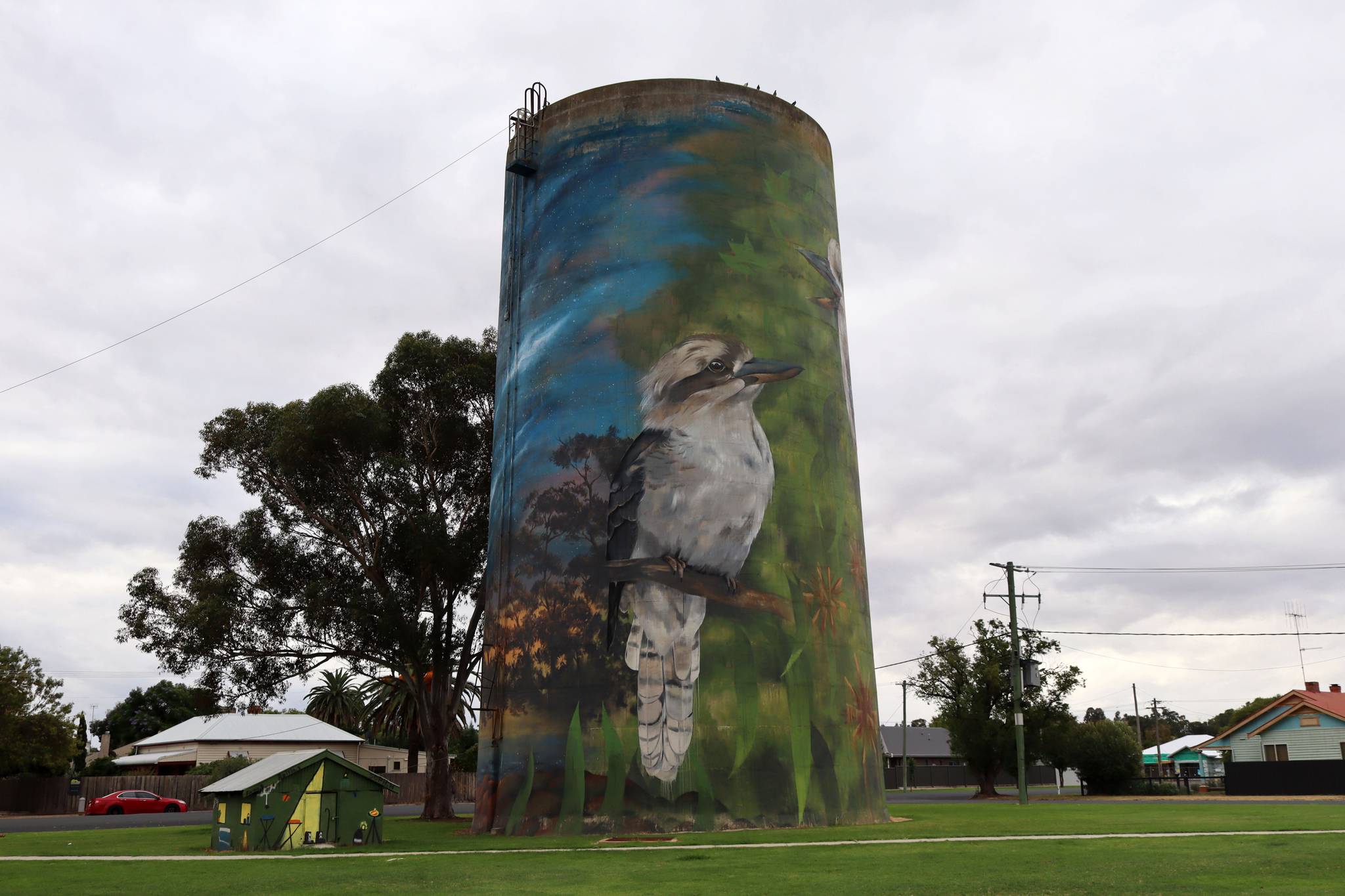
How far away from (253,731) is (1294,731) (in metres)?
59.9

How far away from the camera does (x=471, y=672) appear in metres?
41.9

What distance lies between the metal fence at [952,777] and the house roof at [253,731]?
1605 inches

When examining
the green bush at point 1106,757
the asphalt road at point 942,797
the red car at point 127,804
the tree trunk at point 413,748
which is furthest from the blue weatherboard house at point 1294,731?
the red car at point 127,804

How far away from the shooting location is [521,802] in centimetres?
2811

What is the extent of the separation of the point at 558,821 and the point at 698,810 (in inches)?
138

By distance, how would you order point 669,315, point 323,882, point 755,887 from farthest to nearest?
point 669,315 → point 323,882 → point 755,887

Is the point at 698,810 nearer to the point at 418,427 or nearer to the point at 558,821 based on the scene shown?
the point at 558,821

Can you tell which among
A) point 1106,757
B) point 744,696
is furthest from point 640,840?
point 1106,757

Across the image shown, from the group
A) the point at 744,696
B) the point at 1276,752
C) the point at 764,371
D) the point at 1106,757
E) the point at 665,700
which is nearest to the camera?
the point at 665,700

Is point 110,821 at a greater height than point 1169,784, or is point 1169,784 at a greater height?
point 1169,784

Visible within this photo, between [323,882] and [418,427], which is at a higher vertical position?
[418,427]

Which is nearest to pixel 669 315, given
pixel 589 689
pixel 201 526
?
pixel 589 689

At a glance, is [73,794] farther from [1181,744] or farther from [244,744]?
[1181,744]

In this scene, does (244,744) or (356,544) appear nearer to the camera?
(356,544)
